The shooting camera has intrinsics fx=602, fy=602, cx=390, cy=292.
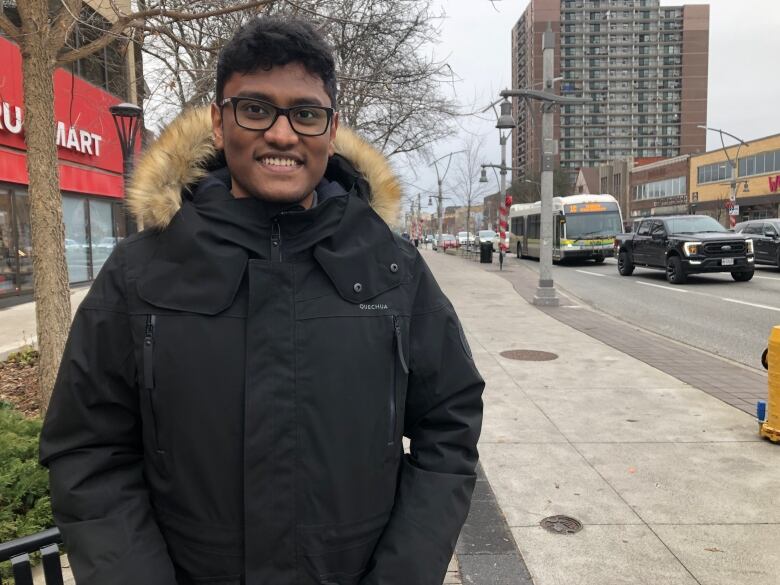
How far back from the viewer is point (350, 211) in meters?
1.52

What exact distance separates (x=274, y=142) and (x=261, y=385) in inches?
23.0

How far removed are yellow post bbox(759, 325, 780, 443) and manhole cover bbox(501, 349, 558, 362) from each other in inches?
122

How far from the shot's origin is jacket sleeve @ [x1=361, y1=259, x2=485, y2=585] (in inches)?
56.4

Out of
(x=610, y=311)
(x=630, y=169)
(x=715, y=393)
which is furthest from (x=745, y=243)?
(x=630, y=169)

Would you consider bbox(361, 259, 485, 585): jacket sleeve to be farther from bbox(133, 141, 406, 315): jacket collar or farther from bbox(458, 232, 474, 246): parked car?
bbox(458, 232, 474, 246): parked car

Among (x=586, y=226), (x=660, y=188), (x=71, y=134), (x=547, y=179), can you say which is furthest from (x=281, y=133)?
(x=660, y=188)

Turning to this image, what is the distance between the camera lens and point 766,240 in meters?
19.1

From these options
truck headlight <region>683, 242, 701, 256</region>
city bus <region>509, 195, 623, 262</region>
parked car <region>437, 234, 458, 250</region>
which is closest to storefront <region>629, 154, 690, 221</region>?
parked car <region>437, 234, 458, 250</region>

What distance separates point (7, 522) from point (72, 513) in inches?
73.4

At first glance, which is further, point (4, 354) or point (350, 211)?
point (4, 354)

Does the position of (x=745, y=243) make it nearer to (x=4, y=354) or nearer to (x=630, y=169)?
(x=4, y=354)

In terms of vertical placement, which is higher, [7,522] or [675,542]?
[7,522]

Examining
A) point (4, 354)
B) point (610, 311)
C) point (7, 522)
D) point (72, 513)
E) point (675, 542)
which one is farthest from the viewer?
point (610, 311)

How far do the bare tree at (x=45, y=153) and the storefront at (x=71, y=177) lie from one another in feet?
21.5
